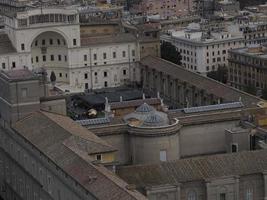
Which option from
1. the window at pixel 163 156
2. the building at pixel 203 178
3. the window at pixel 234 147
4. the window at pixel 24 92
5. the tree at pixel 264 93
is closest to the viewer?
the building at pixel 203 178

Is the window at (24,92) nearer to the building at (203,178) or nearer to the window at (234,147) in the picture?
the building at (203,178)

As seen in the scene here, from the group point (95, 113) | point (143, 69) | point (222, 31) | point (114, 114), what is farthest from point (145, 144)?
point (222, 31)

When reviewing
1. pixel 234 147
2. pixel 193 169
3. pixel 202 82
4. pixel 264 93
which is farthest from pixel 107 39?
pixel 193 169


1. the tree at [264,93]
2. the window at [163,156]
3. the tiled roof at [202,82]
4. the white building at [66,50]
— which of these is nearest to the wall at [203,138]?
the window at [163,156]

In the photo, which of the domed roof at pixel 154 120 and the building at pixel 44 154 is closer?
the building at pixel 44 154

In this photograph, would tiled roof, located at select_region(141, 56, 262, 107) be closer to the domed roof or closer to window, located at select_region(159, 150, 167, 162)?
the domed roof
